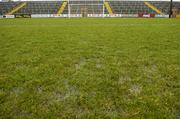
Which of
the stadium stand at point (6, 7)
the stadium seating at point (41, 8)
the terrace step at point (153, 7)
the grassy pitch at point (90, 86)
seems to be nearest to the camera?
the grassy pitch at point (90, 86)

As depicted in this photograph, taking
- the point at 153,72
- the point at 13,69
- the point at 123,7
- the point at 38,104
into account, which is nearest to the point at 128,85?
the point at 153,72

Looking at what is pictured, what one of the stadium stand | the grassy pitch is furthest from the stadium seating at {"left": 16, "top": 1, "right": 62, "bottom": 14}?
the grassy pitch

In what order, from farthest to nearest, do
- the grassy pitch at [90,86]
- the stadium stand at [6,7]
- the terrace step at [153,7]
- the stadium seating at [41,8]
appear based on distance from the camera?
the stadium stand at [6,7] → the terrace step at [153,7] → the stadium seating at [41,8] → the grassy pitch at [90,86]

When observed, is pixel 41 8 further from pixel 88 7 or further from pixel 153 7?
pixel 153 7

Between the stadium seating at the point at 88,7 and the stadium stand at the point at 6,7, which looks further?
the stadium stand at the point at 6,7

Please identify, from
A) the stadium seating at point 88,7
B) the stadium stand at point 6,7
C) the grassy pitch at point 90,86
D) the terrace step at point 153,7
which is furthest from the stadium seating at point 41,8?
the grassy pitch at point 90,86

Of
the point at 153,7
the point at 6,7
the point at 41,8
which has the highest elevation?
the point at 6,7

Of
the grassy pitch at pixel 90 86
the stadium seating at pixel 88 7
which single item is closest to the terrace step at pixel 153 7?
the stadium seating at pixel 88 7

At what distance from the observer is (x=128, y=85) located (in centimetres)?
388

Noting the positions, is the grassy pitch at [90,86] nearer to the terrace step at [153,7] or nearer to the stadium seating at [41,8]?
the stadium seating at [41,8]

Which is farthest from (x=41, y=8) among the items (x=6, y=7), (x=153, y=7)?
(x=153, y=7)

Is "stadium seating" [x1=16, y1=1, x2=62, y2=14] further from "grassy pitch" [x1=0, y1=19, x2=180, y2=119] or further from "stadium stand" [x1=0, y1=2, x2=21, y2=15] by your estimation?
"grassy pitch" [x1=0, y1=19, x2=180, y2=119]

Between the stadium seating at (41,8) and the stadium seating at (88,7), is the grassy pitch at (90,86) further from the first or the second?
the stadium seating at (41,8)

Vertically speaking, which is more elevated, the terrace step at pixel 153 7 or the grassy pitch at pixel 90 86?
the terrace step at pixel 153 7
